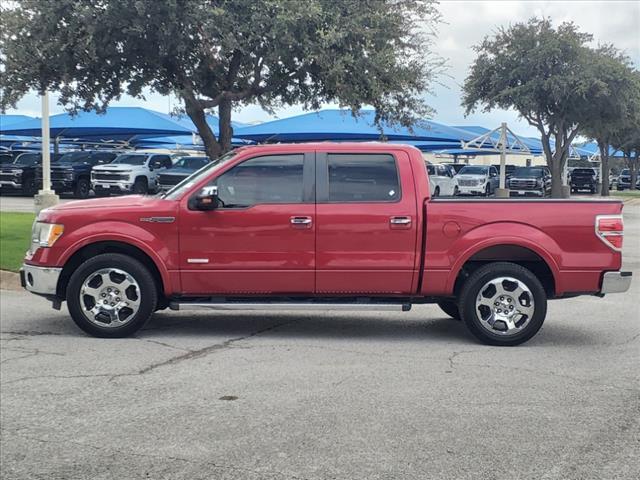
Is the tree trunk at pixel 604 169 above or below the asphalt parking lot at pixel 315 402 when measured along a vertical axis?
above

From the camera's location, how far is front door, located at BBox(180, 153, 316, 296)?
7.45 m

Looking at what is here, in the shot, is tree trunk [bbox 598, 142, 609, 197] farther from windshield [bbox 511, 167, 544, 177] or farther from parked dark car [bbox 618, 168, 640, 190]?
parked dark car [bbox 618, 168, 640, 190]

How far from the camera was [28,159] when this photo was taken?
3238 cm

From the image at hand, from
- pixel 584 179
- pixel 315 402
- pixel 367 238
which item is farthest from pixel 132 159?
pixel 584 179

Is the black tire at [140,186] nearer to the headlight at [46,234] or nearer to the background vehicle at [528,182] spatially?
the background vehicle at [528,182]

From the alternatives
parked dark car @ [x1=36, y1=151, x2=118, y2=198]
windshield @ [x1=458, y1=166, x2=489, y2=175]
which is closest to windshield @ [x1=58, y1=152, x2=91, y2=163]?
parked dark car @ [x1=36, y1=151, x2=118, y2=198]

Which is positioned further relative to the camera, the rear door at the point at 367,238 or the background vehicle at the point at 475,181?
the background vehicle at the point at 475,181

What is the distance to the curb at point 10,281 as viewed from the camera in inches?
424

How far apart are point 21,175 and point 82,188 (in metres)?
2.46

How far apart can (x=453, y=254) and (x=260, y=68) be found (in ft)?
29.6

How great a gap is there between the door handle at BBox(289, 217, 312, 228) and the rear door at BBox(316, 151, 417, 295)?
0.29ft

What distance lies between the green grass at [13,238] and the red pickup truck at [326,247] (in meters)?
4.29

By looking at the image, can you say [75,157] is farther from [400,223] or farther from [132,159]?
[400,223]

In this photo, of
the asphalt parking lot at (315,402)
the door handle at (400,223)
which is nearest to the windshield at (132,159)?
the asphalt parking lot at (315,402)
